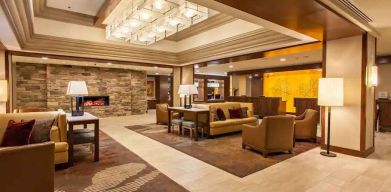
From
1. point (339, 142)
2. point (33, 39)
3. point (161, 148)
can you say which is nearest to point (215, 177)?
point (161, 148)

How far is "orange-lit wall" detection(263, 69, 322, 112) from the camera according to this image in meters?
11.7

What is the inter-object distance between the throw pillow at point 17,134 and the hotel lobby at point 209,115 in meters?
0.01

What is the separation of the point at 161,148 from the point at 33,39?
440cm

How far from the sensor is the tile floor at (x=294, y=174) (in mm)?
2854

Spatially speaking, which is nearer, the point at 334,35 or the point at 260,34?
the point at 334,35

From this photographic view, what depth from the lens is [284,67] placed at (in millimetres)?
10250

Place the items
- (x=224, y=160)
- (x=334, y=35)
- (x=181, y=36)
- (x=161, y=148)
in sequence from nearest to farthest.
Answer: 1. (x=224, y=160)
2. (x=334, y=35)
3. (x=161, y=148)
4. (x=181, y=36)

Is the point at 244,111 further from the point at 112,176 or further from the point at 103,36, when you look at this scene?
the point at 103,36

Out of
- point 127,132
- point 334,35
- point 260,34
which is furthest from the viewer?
point 127,132

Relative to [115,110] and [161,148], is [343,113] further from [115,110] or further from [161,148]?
[115,110]

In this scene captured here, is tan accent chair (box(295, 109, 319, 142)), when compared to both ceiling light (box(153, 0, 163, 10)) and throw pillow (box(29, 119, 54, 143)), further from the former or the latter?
throw pillow (box(29, 119, 54, 143))

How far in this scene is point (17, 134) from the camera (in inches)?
117

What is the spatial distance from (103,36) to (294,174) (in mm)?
6353

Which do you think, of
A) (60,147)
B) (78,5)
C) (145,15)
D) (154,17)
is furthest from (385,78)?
(78,5)
